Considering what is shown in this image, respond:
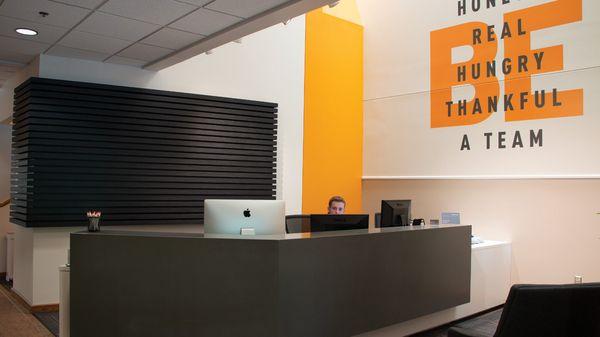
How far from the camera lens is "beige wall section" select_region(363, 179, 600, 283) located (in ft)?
18.4

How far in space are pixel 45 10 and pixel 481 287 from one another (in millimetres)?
4752

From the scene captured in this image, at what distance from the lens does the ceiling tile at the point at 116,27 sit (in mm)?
4294

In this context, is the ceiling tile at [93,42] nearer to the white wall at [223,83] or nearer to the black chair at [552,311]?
the white wall at [223,83]

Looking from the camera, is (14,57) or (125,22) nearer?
(125,22)

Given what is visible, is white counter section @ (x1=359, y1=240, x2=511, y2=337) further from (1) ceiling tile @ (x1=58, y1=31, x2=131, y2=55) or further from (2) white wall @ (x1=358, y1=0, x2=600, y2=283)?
→ (1) ceiling tile @ (x1=58, y1=31, x2=131, y2=55)

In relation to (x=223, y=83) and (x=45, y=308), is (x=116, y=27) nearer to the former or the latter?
(x=223, y=83)

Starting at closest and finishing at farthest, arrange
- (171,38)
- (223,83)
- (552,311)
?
(552,311) → (171,38) → (223,83)

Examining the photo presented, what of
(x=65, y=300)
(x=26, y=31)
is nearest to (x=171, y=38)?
(x=26, y=31)

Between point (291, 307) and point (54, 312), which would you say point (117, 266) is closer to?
point (291, 307)

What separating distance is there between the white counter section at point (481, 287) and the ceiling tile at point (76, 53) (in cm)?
397

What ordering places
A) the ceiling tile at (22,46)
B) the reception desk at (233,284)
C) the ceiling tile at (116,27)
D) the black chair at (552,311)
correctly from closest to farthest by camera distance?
the black chair at (552,311)
the reception desk at (233,284)
the ceiling tile at (116,27)
the ceiling tile at (22,46)

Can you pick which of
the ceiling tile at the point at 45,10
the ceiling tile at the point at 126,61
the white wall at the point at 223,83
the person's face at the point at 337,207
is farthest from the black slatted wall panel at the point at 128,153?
the person's face at the point at 337,207

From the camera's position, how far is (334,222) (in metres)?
3.97

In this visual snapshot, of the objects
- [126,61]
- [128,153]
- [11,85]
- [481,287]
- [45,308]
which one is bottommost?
[45,308]
